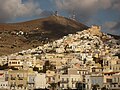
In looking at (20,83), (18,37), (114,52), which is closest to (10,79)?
(20,83)

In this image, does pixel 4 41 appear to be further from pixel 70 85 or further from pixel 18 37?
pixel 70 85

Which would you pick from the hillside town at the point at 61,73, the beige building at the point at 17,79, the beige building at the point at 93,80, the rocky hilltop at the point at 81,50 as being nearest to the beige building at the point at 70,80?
the hillside town at the point at 61,73

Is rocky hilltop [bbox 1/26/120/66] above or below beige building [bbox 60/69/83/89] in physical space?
above

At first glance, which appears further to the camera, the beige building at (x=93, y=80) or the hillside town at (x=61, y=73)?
the hillside town at (x=61, y=73)

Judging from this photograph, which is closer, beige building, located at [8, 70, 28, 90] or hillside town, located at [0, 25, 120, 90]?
hillside town, located at [0, 25, 120, 90]

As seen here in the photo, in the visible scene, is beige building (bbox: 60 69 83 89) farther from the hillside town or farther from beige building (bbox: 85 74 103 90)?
beige building (bbox: 85 74 103 90)

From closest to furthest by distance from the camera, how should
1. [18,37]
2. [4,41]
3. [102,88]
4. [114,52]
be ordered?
1. [102,88]
2. [114,52]
3. [4,41]
4. [18,37]

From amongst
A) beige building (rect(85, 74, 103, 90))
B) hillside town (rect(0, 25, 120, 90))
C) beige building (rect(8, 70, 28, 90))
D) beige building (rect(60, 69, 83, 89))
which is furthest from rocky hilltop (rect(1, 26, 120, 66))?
beige building (rect(85, 74, 103, 90))

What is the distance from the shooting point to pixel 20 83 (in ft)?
267

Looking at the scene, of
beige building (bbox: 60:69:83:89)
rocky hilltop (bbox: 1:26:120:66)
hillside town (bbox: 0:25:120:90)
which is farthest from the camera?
rocky hilltop (bbox: 1:26:120:66)

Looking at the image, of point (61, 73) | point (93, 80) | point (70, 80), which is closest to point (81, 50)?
point (61, 73)

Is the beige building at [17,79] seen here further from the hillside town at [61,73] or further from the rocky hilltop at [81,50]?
the rocky hilltop at [81,50]

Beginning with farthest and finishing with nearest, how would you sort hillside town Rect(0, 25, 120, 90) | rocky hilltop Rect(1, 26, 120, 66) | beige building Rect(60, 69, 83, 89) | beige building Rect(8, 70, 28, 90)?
rocky hilltop Rect(1, 26, 120, 66)
beige building Rect(8, 70, 28, 90)
beige building Rect(60, 69, 83, 89)
hillside town Rect(0, 25, 120, 90)

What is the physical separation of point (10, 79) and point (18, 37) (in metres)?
106
